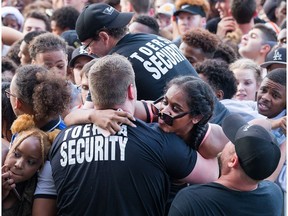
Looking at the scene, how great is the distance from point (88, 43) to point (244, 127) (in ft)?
5.04

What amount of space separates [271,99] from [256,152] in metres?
2.13

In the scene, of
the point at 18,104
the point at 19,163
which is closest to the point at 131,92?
the point at 19,163

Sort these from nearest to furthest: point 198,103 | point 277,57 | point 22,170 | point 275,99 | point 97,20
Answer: point 198,103
point 22,170
point 97,20
point 275,99
point 277,57

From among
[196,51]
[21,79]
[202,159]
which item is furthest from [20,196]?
[196,51]

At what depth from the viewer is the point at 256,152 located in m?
3.70

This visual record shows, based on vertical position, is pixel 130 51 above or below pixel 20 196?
above

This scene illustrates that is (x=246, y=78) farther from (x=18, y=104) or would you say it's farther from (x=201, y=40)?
(x=18, y=104)

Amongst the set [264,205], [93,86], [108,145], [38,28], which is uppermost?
[93,86]

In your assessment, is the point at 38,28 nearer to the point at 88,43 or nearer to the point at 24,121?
the point at 88,43

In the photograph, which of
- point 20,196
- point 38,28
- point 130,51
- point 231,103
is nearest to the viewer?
point 20,196

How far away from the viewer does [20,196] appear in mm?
4113

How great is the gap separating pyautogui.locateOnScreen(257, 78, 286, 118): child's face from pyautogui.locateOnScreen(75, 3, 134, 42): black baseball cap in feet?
Answer: 4.71

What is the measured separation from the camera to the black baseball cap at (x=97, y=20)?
16.1 ft

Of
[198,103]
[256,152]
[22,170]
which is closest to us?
[256,152]
